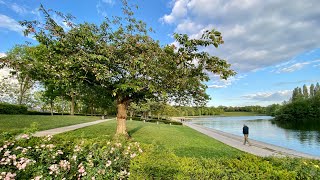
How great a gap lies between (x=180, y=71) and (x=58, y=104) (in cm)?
6240

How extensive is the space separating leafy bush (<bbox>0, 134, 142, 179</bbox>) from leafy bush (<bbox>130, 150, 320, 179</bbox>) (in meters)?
0.68

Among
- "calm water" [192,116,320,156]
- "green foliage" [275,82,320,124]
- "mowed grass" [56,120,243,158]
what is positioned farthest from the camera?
"green foliage" [275,82,320,124]

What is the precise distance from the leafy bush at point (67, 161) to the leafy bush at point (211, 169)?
68 centimetres

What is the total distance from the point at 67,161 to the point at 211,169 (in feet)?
10.6

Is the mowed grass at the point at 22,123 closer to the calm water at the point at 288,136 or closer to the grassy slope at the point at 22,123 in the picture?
the grassy slope at the point at 22,123

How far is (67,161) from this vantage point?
4.94 m

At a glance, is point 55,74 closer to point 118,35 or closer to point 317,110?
point 118,35

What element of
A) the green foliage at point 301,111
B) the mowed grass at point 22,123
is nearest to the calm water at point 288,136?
the mowed grass at point 22,123

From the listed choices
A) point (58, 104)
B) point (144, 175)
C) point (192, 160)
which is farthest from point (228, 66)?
point (58, 104)

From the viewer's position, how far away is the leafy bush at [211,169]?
3422 millimetres

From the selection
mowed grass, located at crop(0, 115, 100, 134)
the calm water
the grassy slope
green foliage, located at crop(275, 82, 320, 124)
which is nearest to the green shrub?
mowed grass, located at crop(0, 115, 100, 134)

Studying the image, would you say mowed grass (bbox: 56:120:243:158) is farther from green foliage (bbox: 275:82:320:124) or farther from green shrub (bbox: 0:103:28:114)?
green foliage (bbox: 275:82:320:124)

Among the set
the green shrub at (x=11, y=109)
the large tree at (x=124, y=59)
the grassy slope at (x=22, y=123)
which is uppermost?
the large tree at (x=124, y=59)

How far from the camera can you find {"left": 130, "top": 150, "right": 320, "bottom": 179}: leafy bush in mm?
3422
